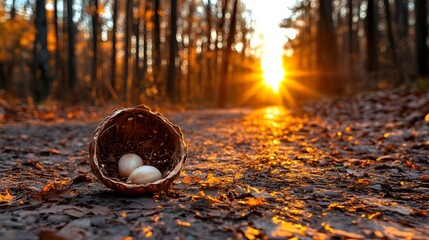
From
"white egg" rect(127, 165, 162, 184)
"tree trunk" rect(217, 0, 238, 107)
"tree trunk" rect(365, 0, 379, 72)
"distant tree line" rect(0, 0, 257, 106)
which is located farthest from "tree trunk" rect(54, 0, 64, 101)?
"white egg" rect(127, 165, 162, 184)

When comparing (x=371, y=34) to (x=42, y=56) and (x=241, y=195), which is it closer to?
(x=42, y=56)

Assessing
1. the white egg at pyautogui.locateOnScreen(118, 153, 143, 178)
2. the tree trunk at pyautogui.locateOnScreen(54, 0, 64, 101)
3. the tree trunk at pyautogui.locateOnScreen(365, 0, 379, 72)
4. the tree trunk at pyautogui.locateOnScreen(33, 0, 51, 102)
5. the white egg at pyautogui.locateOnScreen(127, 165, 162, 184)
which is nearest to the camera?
the white egg at pyautogui.locateOnScreen(127, 165, 162, 184)

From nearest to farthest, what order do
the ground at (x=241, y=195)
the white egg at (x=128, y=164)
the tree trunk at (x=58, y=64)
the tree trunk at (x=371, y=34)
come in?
the ground at (x=241, y=195)
the white egg at (x=128, y=164)
the tree trunk at (x=371, y=34)
the tree trunk at (x=58, y=64)

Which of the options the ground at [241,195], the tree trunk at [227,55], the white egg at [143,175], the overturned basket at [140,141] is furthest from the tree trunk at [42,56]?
the white egg at [143,175]

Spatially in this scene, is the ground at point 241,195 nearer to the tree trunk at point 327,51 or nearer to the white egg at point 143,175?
the white egg at point 143,175

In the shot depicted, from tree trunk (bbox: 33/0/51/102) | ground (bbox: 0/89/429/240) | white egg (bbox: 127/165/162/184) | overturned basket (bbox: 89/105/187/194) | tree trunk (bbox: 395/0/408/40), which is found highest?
tree trunk (bbox: 395/0/408/40)

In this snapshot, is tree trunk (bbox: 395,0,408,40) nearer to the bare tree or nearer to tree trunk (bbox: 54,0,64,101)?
the bare tree

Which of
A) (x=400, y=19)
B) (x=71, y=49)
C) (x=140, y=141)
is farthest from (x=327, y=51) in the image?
(x=140, y=141)
